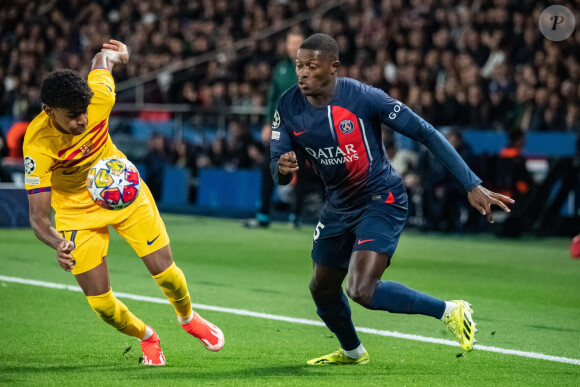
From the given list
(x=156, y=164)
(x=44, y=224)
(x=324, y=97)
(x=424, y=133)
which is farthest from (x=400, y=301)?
(x=156, y=164)

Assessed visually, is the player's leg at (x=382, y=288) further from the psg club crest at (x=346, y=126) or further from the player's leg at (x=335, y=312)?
the psg club crest at (x=346, y=126)

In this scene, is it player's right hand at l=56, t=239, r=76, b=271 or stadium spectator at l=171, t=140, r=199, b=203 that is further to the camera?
stadium spectator at l=171, t=140, r=199, b=203

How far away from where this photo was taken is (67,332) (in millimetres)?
7039

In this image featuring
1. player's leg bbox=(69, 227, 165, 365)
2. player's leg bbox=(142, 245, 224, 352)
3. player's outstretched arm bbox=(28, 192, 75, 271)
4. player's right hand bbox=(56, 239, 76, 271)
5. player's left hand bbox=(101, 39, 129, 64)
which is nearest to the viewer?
player's right hand bbox=(56, 239, 76, 271)

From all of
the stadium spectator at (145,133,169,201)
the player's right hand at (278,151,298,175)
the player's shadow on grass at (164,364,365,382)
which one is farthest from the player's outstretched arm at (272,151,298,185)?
the stadium spectator at (145,133,169,201)

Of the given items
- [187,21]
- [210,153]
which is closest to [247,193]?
[210,153]

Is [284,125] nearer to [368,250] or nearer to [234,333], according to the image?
[368,250]

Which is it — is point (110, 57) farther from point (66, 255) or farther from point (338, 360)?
point (338, 360)

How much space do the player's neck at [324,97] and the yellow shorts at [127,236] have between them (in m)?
1.31

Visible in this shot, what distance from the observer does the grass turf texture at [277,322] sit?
5727mm

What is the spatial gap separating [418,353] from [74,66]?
20097mm

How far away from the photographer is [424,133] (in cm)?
573

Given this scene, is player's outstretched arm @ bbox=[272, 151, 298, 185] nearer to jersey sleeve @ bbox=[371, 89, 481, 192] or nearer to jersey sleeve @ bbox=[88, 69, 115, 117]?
jersey sleeve @ bbox=[371, 89, 481, 192]

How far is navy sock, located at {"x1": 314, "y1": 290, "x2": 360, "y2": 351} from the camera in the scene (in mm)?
5973
